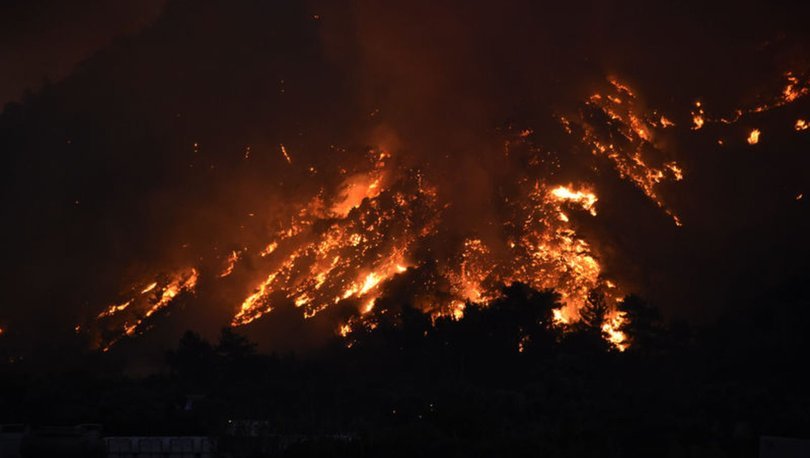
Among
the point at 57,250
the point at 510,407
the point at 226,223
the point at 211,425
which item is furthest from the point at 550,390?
the point at 57,250

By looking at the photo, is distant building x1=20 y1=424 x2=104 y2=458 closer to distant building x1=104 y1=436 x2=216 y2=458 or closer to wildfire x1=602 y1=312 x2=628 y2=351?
distant building x1=104 y1=436 x2=216 y2=458

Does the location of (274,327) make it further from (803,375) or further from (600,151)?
(803,375)

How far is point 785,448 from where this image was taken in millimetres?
44125

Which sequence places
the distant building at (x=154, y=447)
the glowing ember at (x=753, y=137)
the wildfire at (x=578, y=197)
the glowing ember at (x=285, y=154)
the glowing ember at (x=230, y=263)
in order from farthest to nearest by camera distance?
the glowing ember at (x=285, y=154)
the glowing ember at (x=753, y=137)
the glowing ember at (x=230, y=263)
the wildfire at (x=578, y=197)
the distant building at (x=154, y=447)

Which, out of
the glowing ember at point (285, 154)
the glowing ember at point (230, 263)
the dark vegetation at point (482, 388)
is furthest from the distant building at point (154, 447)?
the glowing ember at point (285, 154)

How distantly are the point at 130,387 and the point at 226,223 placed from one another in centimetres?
2874

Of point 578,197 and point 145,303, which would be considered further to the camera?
point 145,303

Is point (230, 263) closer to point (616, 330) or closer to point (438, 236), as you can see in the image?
point (438, 236)

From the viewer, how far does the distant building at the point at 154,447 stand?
57.7 meters

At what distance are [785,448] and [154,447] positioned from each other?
1129 inches

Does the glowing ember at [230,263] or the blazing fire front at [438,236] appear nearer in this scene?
the blazing fire front at [438,236]

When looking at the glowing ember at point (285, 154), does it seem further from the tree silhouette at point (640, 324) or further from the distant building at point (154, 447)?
the distant building at point (154, 447)

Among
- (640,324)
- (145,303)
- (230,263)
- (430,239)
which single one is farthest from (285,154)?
(640,324)

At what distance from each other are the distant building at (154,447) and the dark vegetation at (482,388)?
2216mm
